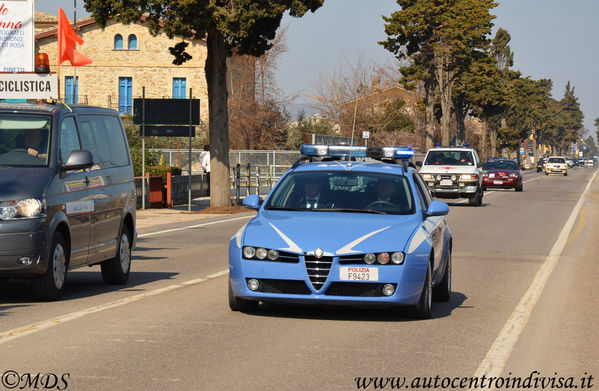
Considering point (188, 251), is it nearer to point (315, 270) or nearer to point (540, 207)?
point (315, 270)

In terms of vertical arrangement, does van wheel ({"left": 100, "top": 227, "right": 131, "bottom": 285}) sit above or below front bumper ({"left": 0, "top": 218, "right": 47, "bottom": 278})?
below

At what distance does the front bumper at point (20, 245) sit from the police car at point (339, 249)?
198 cm

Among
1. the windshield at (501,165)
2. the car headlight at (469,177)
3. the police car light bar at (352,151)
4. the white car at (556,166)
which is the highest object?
the police car light bar at (352,151)

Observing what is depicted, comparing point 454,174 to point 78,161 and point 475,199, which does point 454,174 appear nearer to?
point 475,199

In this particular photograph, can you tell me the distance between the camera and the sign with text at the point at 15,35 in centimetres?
2384

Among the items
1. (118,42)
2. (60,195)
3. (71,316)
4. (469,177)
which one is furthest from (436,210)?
(118,42)

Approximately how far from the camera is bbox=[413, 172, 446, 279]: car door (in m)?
10.3

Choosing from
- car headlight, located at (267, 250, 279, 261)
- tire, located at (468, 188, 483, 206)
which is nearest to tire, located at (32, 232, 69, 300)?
car headlight, located at (267, 250, 279, 261)

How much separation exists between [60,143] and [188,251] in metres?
6.66

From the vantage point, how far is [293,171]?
36.6ft

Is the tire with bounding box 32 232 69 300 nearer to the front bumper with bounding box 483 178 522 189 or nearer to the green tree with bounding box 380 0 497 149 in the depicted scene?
the front bumper with bounding box 483 178 522 189

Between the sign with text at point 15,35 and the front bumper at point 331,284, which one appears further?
the sign with text at point 15,35

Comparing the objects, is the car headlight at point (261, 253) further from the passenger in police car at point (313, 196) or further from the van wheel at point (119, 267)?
the van wheel at point (119, 267)

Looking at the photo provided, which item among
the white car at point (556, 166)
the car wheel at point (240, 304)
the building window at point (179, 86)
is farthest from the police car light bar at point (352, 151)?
the white car at point (556, 166)
